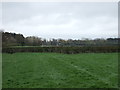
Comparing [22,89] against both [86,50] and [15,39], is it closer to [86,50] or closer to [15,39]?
[86,50]

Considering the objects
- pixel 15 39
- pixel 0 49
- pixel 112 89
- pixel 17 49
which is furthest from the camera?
pixel 15 39

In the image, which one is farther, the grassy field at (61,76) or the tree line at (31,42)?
the tree line at (31,42)

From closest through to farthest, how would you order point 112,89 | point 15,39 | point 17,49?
point 112,89 → point 17,49 → point 15,39

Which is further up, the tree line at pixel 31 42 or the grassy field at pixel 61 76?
the tree line at pixel 31 42

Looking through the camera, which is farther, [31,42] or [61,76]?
[31,42]

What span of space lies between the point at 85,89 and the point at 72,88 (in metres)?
0.48

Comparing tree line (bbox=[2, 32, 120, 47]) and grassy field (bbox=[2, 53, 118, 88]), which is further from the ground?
tree line (bbox=[2, 32, 120, 47])

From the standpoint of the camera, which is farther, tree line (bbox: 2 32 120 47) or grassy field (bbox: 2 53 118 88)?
tree line (bbox: 2 32 120 47)

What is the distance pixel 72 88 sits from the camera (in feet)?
24.4

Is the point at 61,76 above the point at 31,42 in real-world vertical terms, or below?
below

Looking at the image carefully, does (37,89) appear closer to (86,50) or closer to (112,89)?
(112,89)

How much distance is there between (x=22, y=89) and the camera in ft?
24.1

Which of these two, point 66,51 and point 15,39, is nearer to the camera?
point 66,51

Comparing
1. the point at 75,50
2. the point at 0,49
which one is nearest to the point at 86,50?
the point at 75,50
